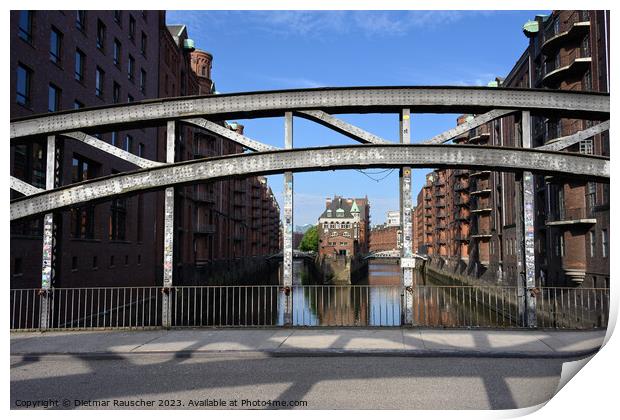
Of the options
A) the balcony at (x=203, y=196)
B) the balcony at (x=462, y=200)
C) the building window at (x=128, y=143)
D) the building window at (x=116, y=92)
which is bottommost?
the balcony at (x=203, y=196)

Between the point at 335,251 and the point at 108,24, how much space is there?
273 ft

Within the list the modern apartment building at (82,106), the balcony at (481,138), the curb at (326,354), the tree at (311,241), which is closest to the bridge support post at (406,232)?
the curb at (326,354)

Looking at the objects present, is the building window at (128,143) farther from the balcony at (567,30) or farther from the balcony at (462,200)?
the balcony at (462,200)

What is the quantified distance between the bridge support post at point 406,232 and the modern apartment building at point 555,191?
303 cm

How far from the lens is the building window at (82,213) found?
24203mm

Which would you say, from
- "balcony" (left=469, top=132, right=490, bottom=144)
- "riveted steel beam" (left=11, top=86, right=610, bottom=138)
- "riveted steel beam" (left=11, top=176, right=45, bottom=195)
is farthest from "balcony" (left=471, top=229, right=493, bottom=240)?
"riveted steel beam" (left=11, top=176, right=45, bottom=195)

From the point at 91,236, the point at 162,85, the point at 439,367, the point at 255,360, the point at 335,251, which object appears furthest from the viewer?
the point at 335,251

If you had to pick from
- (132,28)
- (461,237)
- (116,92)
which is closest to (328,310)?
(116,92)

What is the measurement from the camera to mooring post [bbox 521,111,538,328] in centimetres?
1218

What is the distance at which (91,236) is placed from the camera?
25938 millimetres

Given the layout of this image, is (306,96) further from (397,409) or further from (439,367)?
(397,409)

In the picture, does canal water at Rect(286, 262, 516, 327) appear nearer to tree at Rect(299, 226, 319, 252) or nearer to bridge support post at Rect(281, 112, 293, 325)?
bridge support post at Rect(281, 112, 293, 325)

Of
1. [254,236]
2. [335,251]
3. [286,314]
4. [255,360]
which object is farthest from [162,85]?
[335,251]
